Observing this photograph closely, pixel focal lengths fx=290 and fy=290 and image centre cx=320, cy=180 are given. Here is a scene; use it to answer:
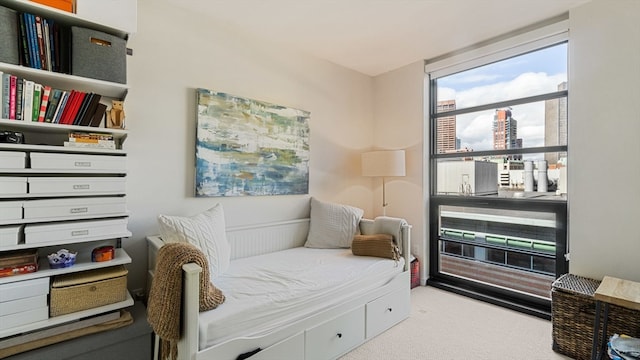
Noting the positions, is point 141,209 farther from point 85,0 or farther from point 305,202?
point 305,202

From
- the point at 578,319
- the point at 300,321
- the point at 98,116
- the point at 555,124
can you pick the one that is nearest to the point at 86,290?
the point at 98,116

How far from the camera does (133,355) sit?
5.14 feet

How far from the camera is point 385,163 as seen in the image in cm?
312

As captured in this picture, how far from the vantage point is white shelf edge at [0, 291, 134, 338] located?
4.28 feet

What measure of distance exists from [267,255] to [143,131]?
1.38 meters

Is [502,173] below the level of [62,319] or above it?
above

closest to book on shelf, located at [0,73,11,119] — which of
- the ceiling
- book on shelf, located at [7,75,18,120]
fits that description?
book on shelf, located at [7,75,18,120]

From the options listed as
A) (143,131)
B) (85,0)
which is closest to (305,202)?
(143,131)

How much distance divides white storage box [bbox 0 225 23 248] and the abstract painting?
1068mm

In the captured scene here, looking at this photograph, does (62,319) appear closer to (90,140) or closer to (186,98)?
(90,140)

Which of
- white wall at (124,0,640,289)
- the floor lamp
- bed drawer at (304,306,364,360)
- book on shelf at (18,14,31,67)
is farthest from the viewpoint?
the floor lamp

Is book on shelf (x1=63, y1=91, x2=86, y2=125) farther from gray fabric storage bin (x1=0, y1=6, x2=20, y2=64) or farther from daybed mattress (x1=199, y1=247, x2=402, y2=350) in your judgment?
daybed mattress (x1=199, y1=247, x2=402, y2=350)

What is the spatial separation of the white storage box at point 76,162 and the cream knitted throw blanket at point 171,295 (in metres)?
0.56

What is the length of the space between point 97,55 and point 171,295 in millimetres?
1318
